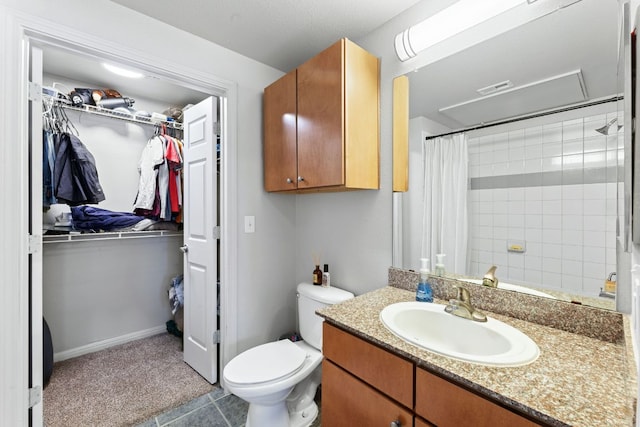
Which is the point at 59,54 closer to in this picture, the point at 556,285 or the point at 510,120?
the point at 510,120

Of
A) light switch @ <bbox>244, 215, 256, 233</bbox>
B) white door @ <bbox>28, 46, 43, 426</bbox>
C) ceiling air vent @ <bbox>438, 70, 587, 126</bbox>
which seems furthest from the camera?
light switch @ <bbox>244, 215, 256, 233</bbox>

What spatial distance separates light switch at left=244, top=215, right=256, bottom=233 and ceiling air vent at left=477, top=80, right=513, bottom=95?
1548 millimetres

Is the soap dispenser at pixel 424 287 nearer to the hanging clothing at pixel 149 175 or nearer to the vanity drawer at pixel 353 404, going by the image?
the vanity drawer at pixel 353 404

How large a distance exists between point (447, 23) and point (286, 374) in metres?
1.85

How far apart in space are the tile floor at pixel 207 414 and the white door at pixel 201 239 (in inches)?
7.3

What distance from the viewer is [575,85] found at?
1.04 meters

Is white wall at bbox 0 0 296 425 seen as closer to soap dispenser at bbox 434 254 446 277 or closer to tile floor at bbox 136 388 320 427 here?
tile floor at bbox 136 388 320 427

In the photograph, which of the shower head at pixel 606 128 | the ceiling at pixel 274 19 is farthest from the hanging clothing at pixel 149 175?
the shower head at pixel 606 128

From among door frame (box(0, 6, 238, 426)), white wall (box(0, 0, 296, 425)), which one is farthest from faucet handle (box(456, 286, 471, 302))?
door frame (box(0, 6, 238, 426))

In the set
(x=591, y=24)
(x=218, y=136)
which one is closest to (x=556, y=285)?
(x=591, y=24)

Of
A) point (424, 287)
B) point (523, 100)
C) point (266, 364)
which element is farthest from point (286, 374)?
point (523, 100)

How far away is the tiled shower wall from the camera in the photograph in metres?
0.98

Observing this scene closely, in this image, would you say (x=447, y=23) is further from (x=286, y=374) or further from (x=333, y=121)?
(x=286, y=374)

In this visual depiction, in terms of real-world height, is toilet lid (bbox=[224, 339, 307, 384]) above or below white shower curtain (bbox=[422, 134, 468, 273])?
below
